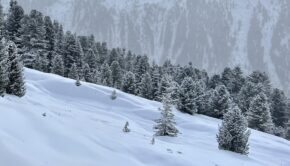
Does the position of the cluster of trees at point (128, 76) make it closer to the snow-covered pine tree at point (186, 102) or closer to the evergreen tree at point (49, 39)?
the evergreen tree at point (49, 39)

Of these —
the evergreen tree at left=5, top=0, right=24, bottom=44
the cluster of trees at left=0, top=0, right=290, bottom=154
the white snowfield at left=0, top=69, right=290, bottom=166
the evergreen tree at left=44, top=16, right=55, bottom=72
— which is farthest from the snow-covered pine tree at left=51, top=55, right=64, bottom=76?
the white snowfield at left=0, top=69, right=290, bottom=166

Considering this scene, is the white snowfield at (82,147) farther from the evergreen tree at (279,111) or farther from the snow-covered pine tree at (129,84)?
the evergreen tree at (279,111)

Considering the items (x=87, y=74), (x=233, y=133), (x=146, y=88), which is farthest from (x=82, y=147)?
(x=87, y=74)

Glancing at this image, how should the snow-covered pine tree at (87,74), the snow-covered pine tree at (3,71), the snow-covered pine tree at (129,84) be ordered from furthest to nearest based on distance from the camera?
the snow-covered pine tree at (87,74) → the snow-covered pine tree at (129,84) → the snow-covered pine tree at (3,71)

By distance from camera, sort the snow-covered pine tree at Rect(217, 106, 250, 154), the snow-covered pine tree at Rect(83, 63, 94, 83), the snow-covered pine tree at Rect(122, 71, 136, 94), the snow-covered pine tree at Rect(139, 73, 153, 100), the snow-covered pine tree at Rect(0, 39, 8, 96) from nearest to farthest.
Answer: the snow-covered pine tree at Rect(0, 39, 8, 96)
the snow-covered pine tree at Rect(217, 106, 250, 154)
the snow-covered pine tree at Rect(122, 71, 136, 94)
the snow-covered pine tree at Rect(139, 73, 153, 100)
the snow-covered pine tree at Rect(83, 63, 94, 83)

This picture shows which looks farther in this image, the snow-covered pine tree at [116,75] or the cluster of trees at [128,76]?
the snow-covered pine tree at [116,75]

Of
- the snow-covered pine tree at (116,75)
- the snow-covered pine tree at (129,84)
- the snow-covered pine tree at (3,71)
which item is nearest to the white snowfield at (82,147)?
the snow-covered pine tree at (3,71)

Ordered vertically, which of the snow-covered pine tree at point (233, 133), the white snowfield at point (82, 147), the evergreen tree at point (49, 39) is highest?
the evergreen tree at point (49, 39)

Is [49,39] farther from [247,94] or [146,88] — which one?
[247,94]

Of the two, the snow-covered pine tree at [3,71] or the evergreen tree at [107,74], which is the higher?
the evergreen tree at [107,74]

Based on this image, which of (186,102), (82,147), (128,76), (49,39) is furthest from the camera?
(49,39)

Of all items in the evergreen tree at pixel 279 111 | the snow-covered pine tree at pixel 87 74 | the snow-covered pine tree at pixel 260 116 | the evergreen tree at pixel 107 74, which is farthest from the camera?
the evergreen tree at pixel 279 111

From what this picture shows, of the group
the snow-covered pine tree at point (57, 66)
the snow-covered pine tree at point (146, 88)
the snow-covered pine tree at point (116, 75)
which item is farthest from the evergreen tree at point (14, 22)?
the snow-covered pine tree at point (146, 88)

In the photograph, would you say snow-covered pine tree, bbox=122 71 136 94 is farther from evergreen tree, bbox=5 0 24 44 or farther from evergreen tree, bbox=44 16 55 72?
evergreen tree, bbox=5 0 24 44
